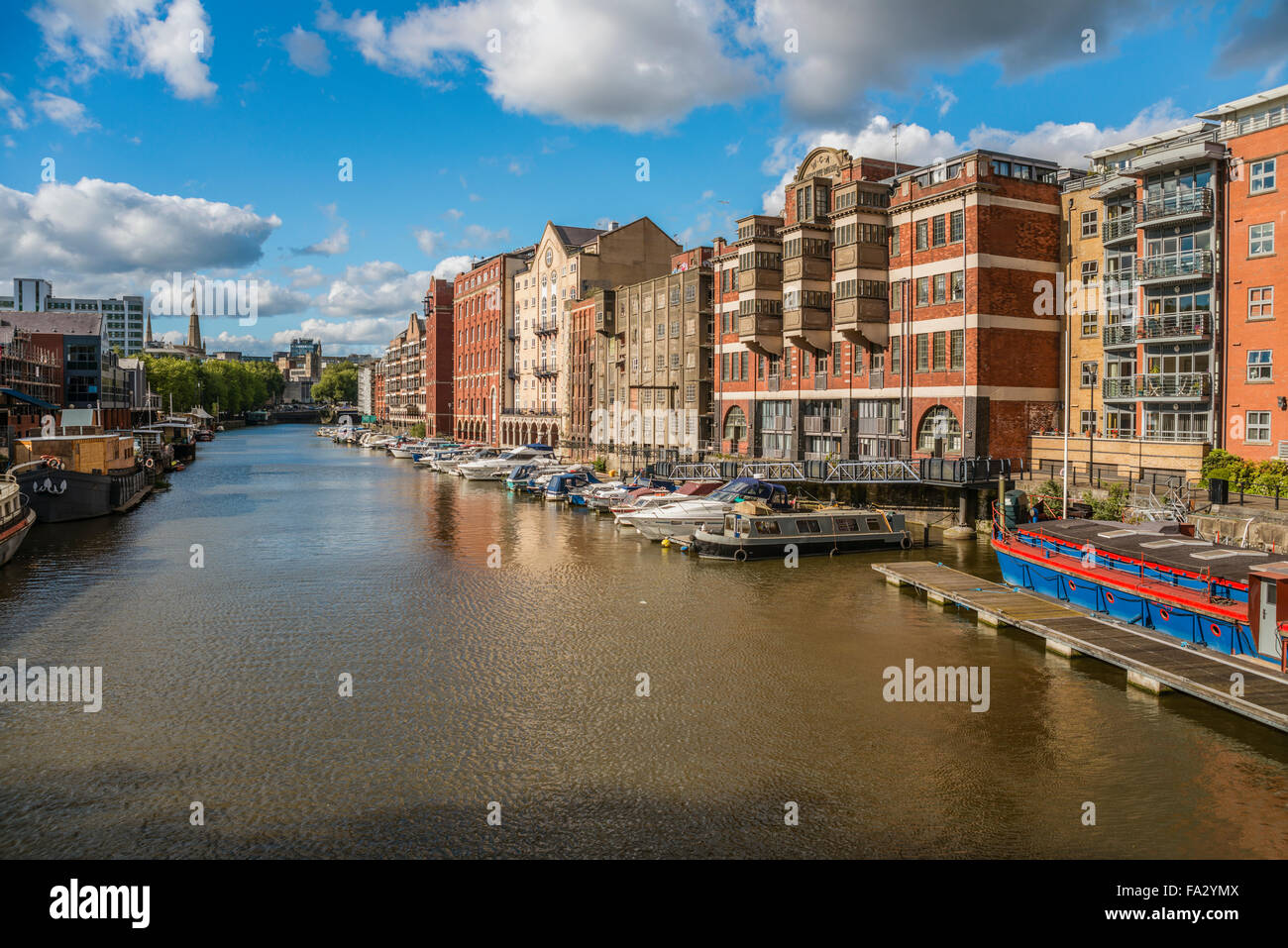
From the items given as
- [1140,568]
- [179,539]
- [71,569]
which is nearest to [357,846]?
[1140,568]

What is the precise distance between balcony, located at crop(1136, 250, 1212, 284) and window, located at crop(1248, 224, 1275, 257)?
7.10ft

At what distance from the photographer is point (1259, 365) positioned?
39.5 metres

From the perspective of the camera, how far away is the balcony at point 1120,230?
153ft

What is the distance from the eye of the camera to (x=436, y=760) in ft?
55.9

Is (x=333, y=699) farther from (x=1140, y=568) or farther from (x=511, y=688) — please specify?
(x=1140, y=568)

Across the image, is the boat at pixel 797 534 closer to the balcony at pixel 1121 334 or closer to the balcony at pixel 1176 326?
the balcony at pixel 1176 326

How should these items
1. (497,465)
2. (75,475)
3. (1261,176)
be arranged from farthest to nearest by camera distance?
(497,465), (75,475), (1261,176)

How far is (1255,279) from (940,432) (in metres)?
17.4

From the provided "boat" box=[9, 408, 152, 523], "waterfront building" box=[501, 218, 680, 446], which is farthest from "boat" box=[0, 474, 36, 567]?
"waterfront building" box=[501, 218, 680, 446]

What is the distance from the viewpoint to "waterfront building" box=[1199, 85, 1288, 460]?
3834 centimetres

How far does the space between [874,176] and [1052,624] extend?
132ft

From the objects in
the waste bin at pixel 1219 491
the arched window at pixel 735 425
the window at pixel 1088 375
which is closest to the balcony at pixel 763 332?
the arched window at pixel 735 425

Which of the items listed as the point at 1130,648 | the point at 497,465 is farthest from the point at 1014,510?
the point at 497,465

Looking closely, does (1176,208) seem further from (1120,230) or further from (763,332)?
(763,332)
